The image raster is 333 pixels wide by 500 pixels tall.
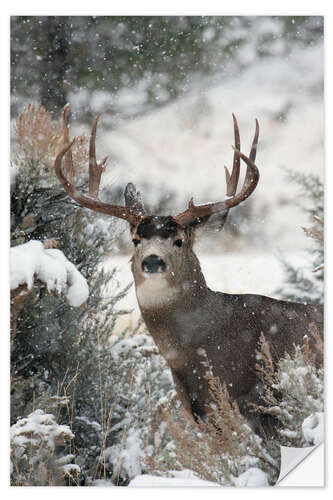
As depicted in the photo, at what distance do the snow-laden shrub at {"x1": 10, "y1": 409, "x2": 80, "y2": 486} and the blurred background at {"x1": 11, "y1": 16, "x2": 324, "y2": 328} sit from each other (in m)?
0.90

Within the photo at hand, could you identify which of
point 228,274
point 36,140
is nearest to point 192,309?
point 228,274

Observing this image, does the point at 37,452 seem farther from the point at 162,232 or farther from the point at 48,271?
the point at 162,232

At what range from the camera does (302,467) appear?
3.47m

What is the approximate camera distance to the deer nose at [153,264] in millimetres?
3635

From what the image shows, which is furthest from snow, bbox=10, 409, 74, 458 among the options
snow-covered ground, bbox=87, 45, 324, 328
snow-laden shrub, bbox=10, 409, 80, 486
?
snow-covered ground, bbox=87, 45, 324, 328

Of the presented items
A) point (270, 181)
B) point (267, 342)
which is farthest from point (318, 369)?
point (270, 181)

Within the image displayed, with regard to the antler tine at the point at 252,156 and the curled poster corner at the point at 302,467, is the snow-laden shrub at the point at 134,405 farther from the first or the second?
the antler tine at the point at 252,156

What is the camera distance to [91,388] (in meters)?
3.84

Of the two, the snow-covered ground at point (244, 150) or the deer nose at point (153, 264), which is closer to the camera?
the deer nose at point (153, 264)

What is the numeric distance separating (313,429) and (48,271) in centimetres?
172

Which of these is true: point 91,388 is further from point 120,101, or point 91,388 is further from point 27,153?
point 120,101

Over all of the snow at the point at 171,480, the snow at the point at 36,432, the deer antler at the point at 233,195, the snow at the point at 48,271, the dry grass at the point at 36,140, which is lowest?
the snow at the point at 171,480

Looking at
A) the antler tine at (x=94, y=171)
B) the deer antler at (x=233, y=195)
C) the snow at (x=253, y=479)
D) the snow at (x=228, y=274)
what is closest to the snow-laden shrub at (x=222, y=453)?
the snow at (x=253, y=479)
